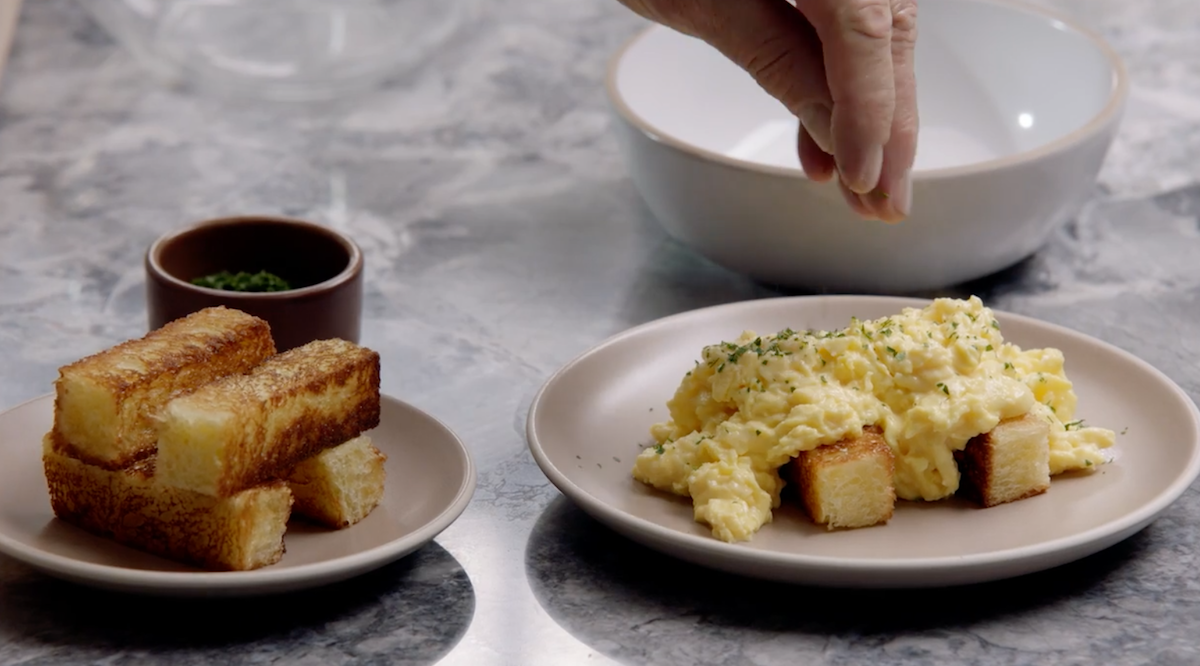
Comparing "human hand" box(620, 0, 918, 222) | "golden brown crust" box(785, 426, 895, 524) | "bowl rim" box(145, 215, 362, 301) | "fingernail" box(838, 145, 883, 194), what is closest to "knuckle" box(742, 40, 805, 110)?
"human hand" box(620, 0, 918, 222)

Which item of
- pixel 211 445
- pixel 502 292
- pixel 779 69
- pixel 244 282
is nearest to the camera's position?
pixel 211 445

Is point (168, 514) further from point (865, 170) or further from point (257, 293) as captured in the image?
point (865, 170)

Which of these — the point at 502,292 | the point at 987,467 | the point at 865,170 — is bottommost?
the point at 502,292

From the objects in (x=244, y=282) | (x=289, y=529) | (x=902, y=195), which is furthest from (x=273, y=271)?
(x=902, y=195)

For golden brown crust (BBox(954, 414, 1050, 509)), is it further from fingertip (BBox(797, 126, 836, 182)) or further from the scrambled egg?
fingertip (BBox(797, 126, 836, 182))

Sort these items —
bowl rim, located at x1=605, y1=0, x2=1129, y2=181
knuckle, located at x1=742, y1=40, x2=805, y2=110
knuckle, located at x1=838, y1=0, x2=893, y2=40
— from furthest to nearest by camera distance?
bowl rim, located at x1=605, y1=0, x2=1129, y2=181 → knuckle, located at x1=742, y1=40, x2=805, y2=110 → knuckle, located at x1=838, y1=0, x2=893, y2=40
